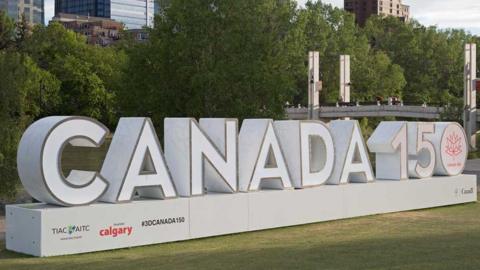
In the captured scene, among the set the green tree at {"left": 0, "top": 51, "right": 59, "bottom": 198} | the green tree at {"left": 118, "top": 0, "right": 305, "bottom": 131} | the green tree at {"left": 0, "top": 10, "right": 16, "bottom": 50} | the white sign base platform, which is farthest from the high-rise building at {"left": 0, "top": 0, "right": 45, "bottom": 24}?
the white sign base platform

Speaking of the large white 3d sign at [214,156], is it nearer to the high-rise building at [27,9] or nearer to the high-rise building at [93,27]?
the high-rise building at [27,9]

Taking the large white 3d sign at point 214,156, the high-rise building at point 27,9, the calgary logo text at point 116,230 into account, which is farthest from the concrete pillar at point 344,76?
the high-rise building at point 27,9

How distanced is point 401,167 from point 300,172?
13.2 feet

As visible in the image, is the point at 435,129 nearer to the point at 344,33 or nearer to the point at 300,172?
the point at 300,172

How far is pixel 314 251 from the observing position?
12.5 m

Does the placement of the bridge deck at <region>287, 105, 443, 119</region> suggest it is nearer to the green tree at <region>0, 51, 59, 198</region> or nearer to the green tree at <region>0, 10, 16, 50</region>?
the green tree at <region>0, 10, 16, 50</region>

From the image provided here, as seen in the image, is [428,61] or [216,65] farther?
[428,61]

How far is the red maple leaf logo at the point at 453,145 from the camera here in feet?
70.5

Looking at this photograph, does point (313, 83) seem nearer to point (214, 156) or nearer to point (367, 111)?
point (367, 111)

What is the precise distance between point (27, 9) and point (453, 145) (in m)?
142

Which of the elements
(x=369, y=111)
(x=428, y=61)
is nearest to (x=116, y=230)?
(x=369, y=111)

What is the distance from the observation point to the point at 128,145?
14.3 meters

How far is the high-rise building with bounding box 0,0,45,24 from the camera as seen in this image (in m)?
148

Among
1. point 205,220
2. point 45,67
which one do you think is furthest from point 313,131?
point 45,67
